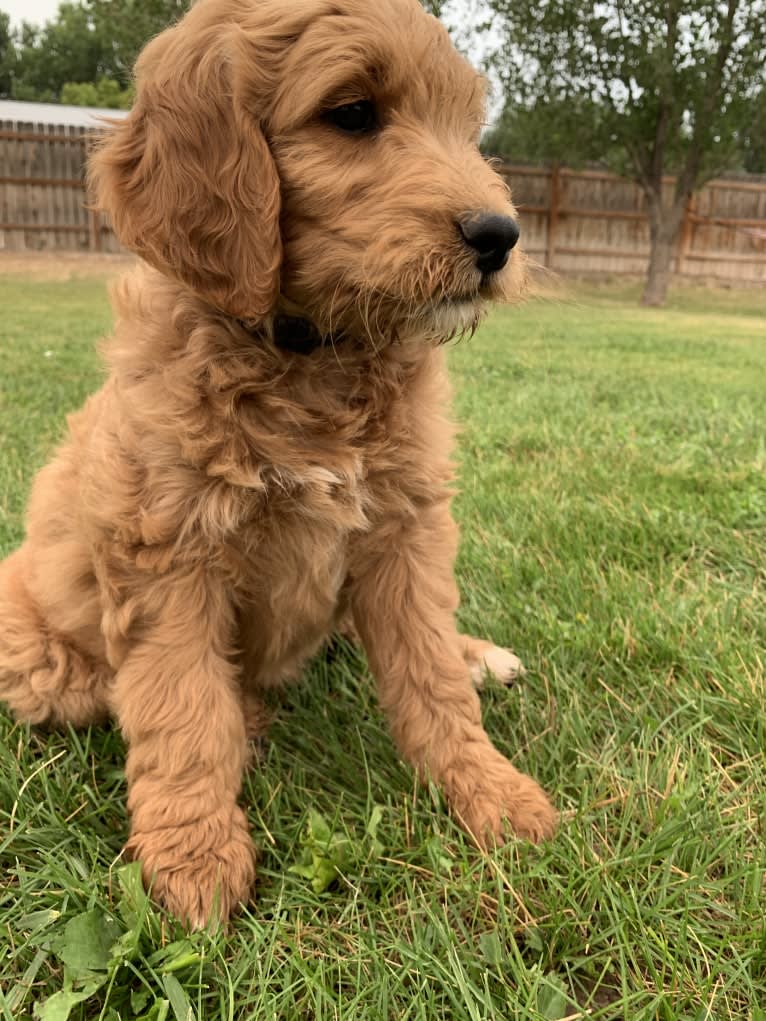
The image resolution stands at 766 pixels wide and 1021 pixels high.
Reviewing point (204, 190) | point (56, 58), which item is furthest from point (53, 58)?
point (204, 190)

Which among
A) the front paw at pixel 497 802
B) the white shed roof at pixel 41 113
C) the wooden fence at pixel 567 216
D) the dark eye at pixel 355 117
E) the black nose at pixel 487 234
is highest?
the white shed roof at pixel 41 113

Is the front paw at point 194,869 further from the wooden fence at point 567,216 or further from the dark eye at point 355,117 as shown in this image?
the wooden fence at point 567,216

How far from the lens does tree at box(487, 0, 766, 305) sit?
54.1ft

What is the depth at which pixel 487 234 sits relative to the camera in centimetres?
158

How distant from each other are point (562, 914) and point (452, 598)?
77 centimetres

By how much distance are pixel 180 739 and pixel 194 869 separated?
246mm

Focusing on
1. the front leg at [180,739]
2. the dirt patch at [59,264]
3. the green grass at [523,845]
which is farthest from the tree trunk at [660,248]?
the front leg at [180,739]

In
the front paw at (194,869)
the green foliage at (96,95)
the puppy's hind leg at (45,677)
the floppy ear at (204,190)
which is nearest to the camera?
the front paw at (194,869)

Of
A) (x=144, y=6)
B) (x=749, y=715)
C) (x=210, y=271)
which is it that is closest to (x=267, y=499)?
(x=210, y=271)

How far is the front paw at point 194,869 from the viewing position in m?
1.54

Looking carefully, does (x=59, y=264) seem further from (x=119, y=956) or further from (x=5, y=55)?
(x=5, y=55)

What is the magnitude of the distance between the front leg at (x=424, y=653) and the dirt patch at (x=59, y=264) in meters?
16.4

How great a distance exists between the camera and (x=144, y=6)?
17938 millimetres

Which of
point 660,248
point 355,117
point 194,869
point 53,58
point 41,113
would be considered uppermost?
point 53,58
